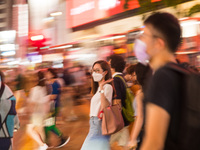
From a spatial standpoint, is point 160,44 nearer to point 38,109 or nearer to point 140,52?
point 140,52

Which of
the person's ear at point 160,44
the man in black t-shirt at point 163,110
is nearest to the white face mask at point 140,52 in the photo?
the person's ear at point 160,44

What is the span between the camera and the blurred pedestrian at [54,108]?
241 inches

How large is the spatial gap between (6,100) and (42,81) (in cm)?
198

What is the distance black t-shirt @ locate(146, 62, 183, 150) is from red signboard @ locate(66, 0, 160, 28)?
17.9 meters

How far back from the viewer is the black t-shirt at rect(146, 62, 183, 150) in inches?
55.5

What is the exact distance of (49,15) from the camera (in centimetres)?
3797

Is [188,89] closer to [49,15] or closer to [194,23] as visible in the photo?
[194,23]

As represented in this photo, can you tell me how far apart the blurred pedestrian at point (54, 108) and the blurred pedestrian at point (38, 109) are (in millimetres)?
213

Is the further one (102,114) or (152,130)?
(102,114)

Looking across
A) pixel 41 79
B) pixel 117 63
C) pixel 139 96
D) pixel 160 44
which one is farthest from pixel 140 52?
pixel 41 79

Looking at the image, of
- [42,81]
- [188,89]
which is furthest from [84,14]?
[188,89]

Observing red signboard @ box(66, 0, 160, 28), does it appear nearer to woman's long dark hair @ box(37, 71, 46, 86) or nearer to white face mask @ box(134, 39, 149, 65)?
woman's long dark hair @ box(37, 71, 46, 86)

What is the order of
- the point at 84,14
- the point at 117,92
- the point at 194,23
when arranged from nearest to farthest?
the point at 117,92, the point at 194,23, the point at 84,14

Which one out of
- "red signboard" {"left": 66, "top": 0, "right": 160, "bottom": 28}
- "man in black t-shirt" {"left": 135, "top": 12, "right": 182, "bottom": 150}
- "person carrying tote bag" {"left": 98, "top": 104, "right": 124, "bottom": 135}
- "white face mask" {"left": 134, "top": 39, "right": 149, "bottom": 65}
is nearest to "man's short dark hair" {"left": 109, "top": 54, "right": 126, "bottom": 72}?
"person carrying tote bag" {"left": 98, "top": 104, "right": 124, "bottom": 135}
